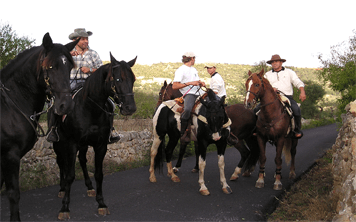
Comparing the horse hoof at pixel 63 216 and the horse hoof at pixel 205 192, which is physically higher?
the horse hoof at pixel 63 216

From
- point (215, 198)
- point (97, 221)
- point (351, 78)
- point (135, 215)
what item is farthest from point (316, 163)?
point (97, 221)

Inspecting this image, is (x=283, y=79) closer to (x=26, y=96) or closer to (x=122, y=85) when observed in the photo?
(x=122, y=85)

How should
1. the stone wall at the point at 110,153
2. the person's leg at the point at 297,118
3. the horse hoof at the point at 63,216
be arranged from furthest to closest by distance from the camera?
1. the person's leg at the point at 297,118
2. the stone wall at the point at 110,153
3. the horse hoof at the point at 63,216

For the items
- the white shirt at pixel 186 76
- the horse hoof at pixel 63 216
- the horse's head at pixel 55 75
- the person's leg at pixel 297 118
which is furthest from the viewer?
the person's leg at pixel 297 118

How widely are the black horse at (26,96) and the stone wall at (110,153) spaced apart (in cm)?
369

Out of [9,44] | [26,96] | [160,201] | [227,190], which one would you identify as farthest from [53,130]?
[9,44]

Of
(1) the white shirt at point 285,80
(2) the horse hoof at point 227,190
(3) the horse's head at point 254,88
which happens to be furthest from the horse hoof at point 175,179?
(1) the white shirt at point 285,80

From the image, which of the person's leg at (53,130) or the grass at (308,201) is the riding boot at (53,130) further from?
the grass at (308,201)

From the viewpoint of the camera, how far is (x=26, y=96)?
13.5 feet

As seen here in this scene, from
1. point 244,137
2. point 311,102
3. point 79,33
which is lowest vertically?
point 311,102

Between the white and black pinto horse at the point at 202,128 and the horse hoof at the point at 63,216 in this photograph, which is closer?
the horse hoof at the point at 63,216

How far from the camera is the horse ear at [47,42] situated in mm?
3962

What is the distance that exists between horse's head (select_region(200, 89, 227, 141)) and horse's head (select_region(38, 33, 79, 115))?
3.29 meters

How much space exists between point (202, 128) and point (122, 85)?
2.46 meters
